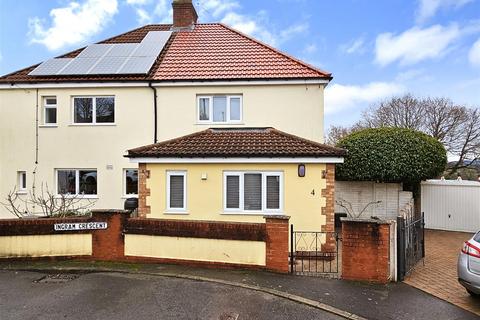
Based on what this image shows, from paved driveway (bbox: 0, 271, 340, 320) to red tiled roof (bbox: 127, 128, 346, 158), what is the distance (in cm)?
371

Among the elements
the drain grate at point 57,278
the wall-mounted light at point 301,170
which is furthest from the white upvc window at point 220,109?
the drain grate at point 57,278

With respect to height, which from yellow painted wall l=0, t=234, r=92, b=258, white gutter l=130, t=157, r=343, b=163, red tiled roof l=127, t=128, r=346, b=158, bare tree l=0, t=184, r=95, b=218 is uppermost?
red tiled roof l=127, t=128, r=346, b=158

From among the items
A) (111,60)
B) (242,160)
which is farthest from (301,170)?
(111,60)

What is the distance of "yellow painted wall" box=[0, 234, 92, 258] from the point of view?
7.89m

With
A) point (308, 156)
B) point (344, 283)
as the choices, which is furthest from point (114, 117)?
point (344, 283)

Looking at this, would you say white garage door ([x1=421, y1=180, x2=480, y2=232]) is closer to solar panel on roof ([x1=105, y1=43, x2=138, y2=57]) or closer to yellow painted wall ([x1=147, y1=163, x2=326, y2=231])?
yellow painted wall ([x1=147, y1=163, x2=326, y2=231])

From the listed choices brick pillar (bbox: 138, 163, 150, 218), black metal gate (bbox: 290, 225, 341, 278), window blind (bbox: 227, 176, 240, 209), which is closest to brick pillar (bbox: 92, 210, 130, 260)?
brick pillar (bbox: 138, 163, 150, 218)

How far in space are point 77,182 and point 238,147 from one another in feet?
22.3

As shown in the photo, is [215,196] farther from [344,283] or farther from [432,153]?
[432,153]

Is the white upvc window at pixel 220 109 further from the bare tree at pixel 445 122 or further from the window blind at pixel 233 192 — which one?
Result: the bare tree at pixel 445 122

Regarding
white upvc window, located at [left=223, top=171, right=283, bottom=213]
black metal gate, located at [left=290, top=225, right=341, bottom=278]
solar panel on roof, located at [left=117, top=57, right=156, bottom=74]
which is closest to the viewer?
black metal gate, located at [left=290, top=225, right=341, bottom=278]

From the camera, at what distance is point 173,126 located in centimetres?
1273

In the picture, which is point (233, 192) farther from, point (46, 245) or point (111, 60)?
point (111, 60)

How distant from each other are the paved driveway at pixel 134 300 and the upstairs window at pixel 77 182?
20.4 feet
